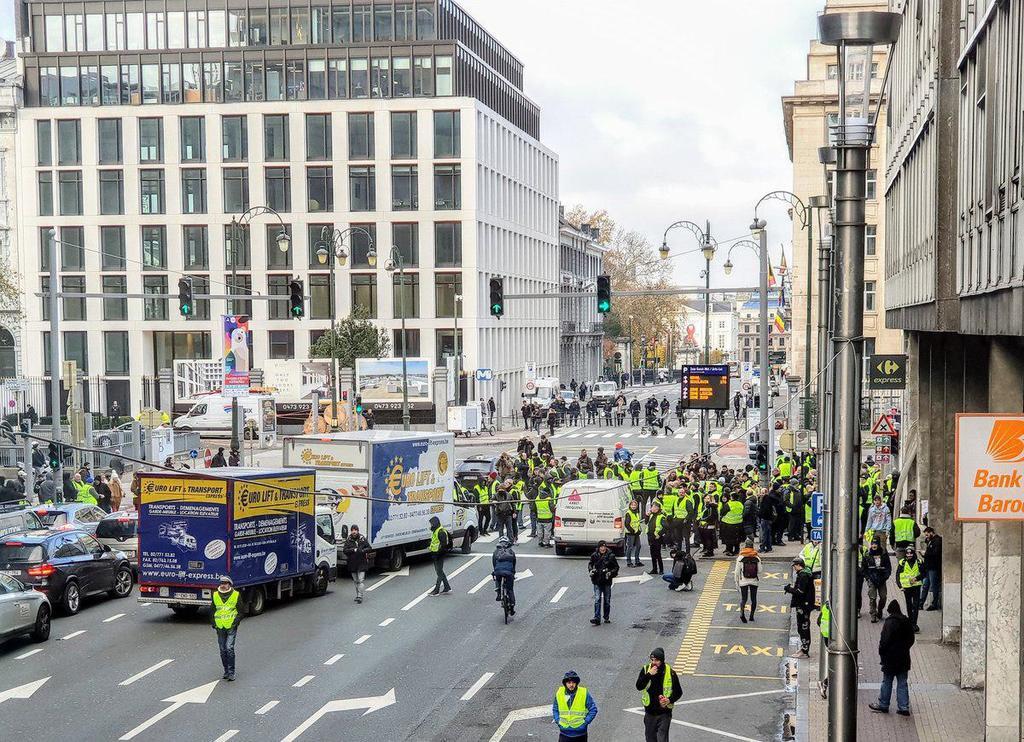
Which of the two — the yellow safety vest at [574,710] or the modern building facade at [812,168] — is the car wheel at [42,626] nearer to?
the yellow safety vest at [574,710]

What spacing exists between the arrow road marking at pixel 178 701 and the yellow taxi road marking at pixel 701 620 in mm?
6972

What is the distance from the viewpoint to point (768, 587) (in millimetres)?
27031

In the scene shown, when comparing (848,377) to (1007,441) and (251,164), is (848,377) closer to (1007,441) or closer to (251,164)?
(1007,441)

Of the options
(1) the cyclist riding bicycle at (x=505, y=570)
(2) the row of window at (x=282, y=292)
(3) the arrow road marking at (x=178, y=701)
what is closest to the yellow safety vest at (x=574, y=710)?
(3) the arrow road marking at (x=178, y=701)

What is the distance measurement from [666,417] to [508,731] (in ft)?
199

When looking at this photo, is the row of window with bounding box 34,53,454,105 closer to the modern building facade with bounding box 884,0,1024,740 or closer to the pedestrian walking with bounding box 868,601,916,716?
the modern building facade with bounding box 884,0,1024,740

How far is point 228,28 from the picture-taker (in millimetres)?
81000

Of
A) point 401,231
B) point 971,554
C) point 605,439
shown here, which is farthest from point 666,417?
point 971,554

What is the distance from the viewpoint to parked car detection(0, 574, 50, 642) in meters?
20.6

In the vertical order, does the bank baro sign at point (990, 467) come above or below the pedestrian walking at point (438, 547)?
above

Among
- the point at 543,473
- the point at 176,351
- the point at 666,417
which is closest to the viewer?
the point at 543,473

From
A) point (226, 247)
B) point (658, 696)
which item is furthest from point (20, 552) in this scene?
point (226, 247)

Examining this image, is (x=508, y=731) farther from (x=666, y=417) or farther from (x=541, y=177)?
(x=541, y=177)

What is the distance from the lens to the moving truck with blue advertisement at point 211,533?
891 inches
